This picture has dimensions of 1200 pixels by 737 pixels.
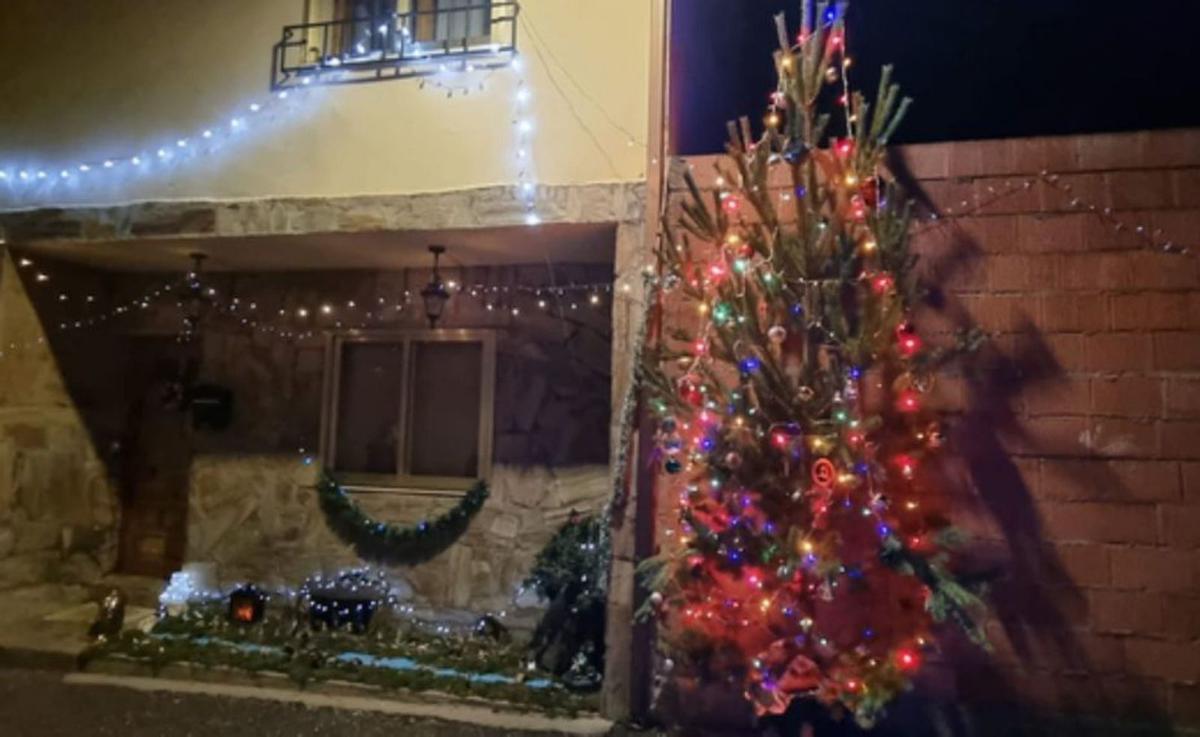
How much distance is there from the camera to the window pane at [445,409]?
530cm

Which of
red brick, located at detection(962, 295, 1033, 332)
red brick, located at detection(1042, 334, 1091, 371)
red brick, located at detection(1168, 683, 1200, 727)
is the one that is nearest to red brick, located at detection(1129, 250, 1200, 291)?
red brick, located at detection(1042, 334, 1091, 371)

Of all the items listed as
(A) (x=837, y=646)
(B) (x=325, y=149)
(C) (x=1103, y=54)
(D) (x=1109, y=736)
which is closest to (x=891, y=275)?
(A) (x=837, y=646)

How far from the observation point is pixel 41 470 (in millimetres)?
5309

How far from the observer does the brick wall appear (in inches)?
126

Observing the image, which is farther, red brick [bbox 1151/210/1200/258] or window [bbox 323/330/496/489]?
window [bbox 323/330/496/489]

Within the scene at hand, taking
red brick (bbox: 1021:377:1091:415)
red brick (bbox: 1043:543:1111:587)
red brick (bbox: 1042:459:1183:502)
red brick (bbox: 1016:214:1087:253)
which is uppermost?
red brick (bbox: 1016:214:1087:253)

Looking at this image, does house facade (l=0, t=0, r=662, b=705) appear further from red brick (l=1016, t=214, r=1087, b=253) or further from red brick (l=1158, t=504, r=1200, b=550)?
red brick (l=1158, t=504, r=1200, b=550)

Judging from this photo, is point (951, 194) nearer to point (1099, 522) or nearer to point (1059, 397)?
point (1059, 397)

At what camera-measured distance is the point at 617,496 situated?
3783 mm

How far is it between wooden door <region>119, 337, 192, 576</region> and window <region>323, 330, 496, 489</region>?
4.27ft

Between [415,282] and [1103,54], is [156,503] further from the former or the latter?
[1103,54]

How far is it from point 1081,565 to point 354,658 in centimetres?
374

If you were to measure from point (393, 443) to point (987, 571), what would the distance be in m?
3.77

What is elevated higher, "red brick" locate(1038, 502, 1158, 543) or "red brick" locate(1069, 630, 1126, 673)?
"red brick" locate(1038, 502, 1158, 543)
